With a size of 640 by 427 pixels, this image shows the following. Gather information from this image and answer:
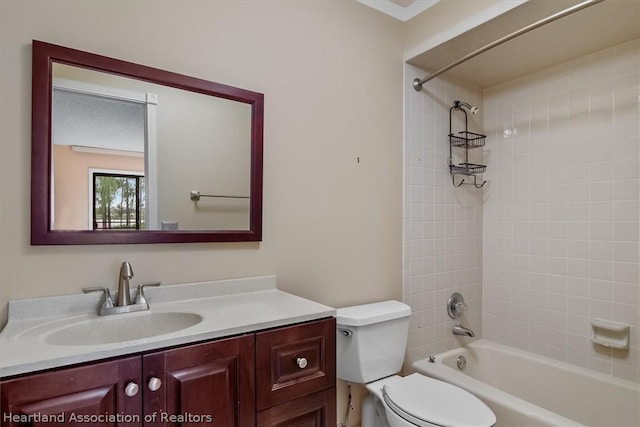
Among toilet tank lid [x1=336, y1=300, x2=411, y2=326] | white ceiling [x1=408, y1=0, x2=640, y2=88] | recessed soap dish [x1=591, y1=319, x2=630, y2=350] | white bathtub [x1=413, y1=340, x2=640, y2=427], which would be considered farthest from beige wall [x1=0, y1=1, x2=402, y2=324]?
recessed soap dish [x1=591, y1=319, x2=630, y2=350]

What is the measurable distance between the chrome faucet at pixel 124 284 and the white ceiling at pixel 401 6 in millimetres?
1818

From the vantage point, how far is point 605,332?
2014mm

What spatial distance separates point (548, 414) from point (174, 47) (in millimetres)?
2233

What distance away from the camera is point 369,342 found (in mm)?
1704

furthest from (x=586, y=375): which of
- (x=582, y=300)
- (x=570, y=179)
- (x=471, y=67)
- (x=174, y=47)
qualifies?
(x=174, y=47)

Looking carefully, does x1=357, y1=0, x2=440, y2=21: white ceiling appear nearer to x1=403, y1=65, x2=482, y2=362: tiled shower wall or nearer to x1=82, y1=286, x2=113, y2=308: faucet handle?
x1=403, y1=65, x2=482, y2=362: tiled shower wall

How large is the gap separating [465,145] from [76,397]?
2.47 meters

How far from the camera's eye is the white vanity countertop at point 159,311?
2.84ft

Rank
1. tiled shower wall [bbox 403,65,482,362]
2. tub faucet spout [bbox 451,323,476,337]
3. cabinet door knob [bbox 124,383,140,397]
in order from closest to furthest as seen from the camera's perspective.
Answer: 1. cabinet door knob [bbox 124,383,140,397]
2. tiled shower wall [bbox 403,65,482,362]
3. tub faucet spout [bbox 451,323,476,337]

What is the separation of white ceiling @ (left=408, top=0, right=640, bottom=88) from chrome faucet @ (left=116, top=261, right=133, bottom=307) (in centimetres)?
190

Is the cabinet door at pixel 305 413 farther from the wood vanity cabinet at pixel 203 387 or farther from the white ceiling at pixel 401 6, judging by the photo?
the white ceiling at pixel 401 6

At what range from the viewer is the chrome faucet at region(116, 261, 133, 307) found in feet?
4.16

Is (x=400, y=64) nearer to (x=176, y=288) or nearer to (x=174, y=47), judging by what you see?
(x=174, y=47)

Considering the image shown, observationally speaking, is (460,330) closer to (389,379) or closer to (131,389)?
(389,379)
